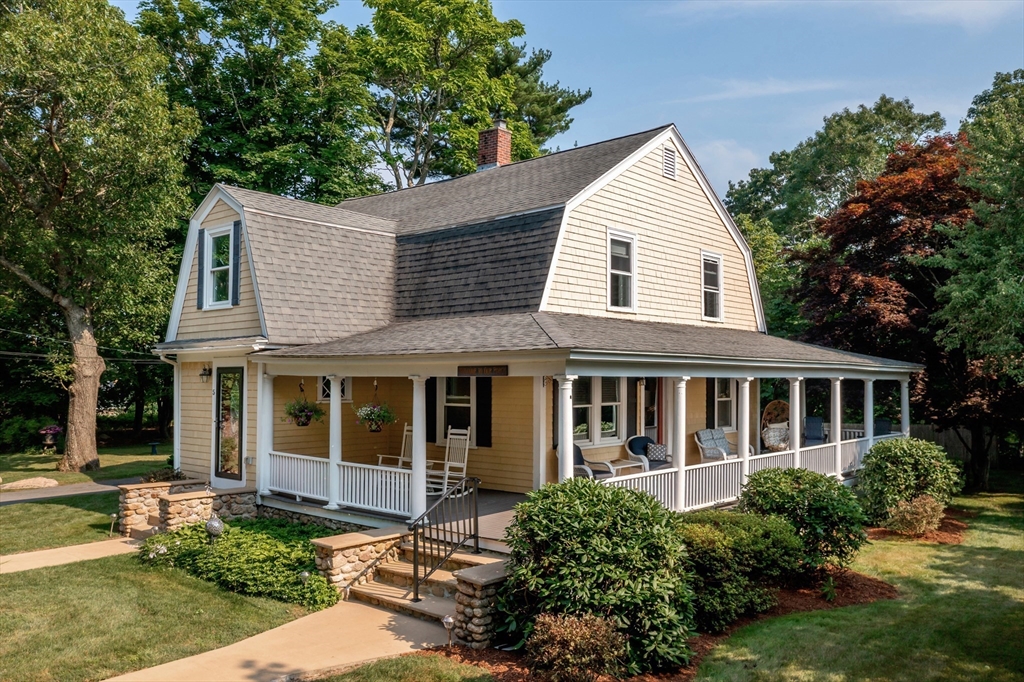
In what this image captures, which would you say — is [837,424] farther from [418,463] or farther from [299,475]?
[299,475]

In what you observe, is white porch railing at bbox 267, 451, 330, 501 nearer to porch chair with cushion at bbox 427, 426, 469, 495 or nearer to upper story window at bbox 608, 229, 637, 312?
porch chair with cushion at bbox 427, 426, 469, 495

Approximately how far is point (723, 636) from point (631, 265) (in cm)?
780

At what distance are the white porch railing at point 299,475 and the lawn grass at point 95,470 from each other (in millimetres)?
10022

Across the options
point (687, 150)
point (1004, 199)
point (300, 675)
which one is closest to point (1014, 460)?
point (1004, 199)

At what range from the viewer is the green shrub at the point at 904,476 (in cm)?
1335

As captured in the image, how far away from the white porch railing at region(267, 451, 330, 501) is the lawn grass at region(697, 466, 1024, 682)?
23.1 ft

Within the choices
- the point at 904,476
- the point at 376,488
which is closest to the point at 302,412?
the point at 376,488

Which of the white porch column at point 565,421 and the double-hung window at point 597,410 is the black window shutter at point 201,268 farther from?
the white porch column at point 565,421

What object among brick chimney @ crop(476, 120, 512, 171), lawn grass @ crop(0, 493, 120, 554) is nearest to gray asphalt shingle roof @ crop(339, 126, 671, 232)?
brick chimney @ crop(476, 120, 512, 171)

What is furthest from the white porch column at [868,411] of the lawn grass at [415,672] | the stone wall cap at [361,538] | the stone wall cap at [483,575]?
the lawn grass at [415,672]

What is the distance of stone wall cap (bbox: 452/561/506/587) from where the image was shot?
24.7 ft

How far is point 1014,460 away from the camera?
2145cm

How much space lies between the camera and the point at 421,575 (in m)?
9.28

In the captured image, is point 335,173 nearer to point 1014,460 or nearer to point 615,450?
point 615,450
